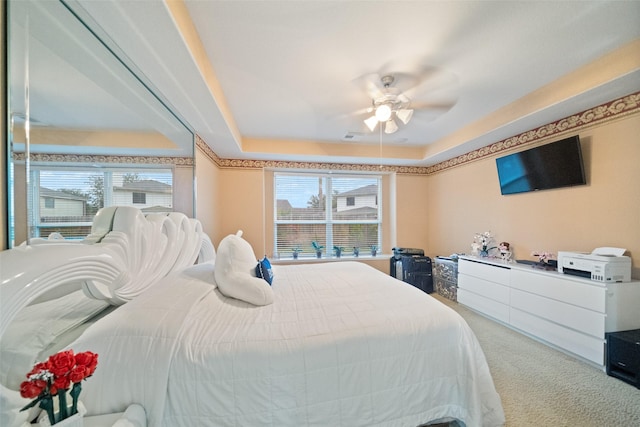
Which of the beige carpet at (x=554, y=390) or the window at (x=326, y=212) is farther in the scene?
the window at (x=326, y=212)

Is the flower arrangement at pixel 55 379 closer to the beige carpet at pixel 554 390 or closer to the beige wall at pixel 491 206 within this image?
the beige wall at pixel 491 206

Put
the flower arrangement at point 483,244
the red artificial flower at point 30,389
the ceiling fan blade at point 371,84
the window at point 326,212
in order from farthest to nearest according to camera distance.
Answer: the window at point 326,212 → the flower arrangement at point 483,244 → the ceiling fan blade at point 371,84 → the red artificial flower at point 30,389

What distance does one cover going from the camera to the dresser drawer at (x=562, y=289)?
1985 mm

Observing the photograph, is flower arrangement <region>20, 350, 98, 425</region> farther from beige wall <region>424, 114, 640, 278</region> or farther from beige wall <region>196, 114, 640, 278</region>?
beige wall <region>424, 114, 640, 278</region>

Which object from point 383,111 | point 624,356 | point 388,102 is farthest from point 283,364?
point 624,356

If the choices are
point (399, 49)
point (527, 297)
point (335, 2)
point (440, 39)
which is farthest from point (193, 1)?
point (527, 297)

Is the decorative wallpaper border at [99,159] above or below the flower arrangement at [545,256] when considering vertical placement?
above

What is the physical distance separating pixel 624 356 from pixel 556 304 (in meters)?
0.52

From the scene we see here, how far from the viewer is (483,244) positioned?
3396 mm

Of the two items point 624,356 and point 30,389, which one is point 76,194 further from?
point 624,356

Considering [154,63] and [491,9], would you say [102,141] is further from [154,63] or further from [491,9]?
[491,9]

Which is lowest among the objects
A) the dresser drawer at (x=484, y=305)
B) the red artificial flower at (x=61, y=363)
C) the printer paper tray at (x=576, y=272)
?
the dresser drawer at (x=484, y=305)

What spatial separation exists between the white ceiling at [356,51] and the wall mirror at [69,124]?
0.51 ft

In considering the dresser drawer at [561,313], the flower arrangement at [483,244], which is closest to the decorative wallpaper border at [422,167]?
the flower arrangement at [483,244]
